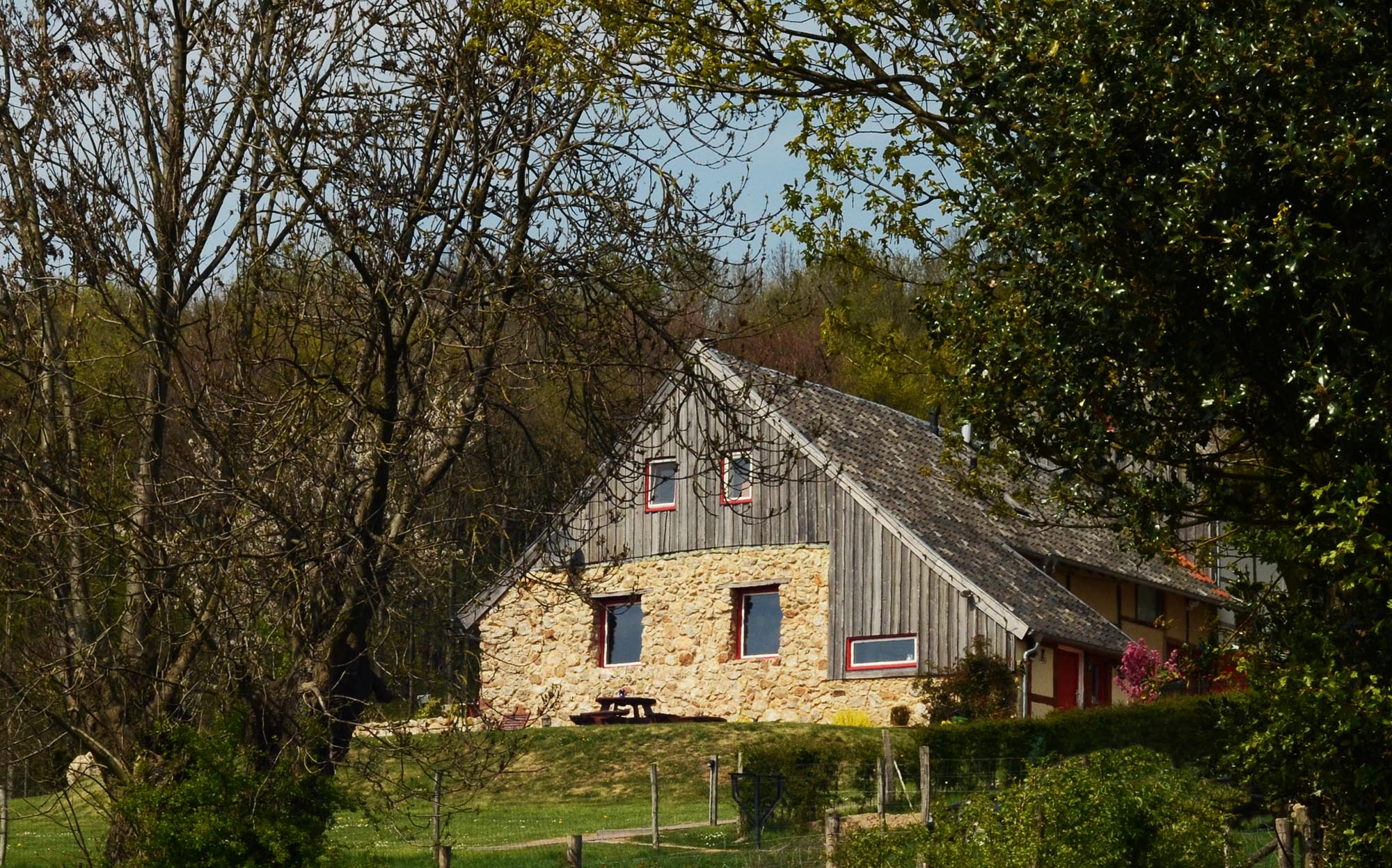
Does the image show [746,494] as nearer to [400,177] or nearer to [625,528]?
[625,528]

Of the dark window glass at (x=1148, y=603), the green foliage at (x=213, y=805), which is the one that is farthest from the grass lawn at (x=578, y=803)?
the dark window glass at (x=1148, y=603)

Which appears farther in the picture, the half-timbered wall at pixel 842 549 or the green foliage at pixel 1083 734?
the half-timbered wall at pixel 842 549

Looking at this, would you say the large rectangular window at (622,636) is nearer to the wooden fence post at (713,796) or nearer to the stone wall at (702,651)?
the stone wall at (702,651)

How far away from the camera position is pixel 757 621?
29734 millimetres

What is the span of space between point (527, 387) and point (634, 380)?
2259mm

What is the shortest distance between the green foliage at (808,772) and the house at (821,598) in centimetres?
664

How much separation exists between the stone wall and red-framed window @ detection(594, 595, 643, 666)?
203mm

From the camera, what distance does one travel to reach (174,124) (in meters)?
10.5

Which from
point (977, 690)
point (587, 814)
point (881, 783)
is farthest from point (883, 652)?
point (881, 783)

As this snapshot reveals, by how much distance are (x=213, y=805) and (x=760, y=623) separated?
20.1 meters

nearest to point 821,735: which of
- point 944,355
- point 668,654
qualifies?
point 668,654

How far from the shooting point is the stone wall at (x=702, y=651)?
2840cm

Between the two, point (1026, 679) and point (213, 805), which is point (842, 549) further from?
point (213, 805)

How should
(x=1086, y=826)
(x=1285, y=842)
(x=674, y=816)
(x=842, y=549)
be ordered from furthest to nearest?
(x=842, y=549), (x=674, y=816), (x=1285, y=842), (x=1086, y=826)
